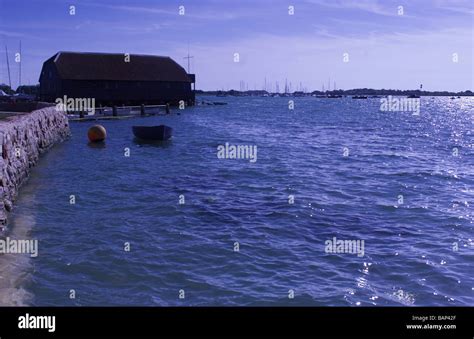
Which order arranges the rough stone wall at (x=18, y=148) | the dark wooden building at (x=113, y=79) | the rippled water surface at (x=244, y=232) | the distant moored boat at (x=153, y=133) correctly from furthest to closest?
1. the dark wooden building at (x=113, y=79)
2. the distant moored boat at (x=153, y=133)
3. the rough stone wall at (x=18, y=148)
4. the rippled water surface at (x=244, y=232)

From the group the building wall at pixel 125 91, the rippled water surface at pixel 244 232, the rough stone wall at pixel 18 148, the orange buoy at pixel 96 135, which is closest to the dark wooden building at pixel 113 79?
the building wall at pixel 125 91

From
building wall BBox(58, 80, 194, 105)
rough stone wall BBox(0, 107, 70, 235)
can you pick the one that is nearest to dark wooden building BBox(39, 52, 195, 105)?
building wall BBox(58, 80, 194, 105)

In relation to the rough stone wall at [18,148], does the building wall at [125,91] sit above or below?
above

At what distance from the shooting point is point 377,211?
14.2 metres

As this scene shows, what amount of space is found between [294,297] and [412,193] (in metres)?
10.9

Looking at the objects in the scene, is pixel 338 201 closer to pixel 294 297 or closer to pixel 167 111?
pixel 294 297

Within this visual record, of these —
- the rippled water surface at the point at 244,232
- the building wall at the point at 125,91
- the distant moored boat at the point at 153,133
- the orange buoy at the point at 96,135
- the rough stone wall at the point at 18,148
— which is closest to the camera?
the rippled water surface at the point at 244,232

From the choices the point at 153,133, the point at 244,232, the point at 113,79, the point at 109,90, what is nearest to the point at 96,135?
the point at 153,133

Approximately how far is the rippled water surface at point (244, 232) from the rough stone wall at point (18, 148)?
1.64ft

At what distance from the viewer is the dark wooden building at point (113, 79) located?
66812 millimetres

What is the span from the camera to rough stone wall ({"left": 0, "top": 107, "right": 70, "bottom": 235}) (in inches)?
475

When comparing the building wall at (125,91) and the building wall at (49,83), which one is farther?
the building wall at (49,83)

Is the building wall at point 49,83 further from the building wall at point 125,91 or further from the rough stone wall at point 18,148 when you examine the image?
the rough stone wall at point 18,148

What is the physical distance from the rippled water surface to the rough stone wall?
1.64 ft
